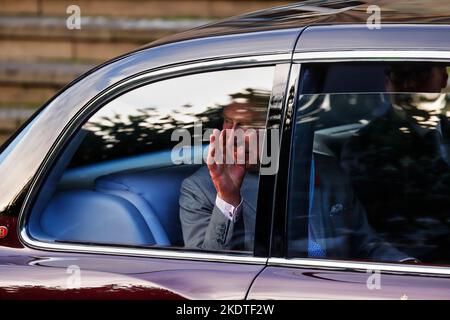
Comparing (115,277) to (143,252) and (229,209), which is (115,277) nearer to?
(143,252)

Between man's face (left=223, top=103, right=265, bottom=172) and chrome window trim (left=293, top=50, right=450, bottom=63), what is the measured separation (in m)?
0.20

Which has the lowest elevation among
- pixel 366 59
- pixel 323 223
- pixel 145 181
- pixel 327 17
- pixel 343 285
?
pixel 343 285

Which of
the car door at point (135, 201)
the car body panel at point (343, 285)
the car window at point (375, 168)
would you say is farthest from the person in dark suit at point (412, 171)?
the car door at point (135, 201)

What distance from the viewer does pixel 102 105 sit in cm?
300

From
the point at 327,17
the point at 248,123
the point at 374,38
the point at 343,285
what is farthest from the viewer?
the point at 327,17

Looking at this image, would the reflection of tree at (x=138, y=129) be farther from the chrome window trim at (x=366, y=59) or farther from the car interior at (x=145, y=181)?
the chrome window trim at (x=366, y=59)

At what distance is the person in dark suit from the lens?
2752 mm

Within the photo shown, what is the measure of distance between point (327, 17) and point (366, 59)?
1.07 ft

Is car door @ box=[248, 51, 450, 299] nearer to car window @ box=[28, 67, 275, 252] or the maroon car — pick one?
the maroon car

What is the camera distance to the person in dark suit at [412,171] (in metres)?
2.75

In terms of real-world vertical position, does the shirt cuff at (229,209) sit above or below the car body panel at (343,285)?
above

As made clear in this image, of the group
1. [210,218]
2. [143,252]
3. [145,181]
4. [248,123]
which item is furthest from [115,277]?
[248,123]

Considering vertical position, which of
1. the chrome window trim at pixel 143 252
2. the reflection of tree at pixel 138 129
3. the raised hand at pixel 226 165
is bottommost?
the chrome window trim at pixel 143 252
